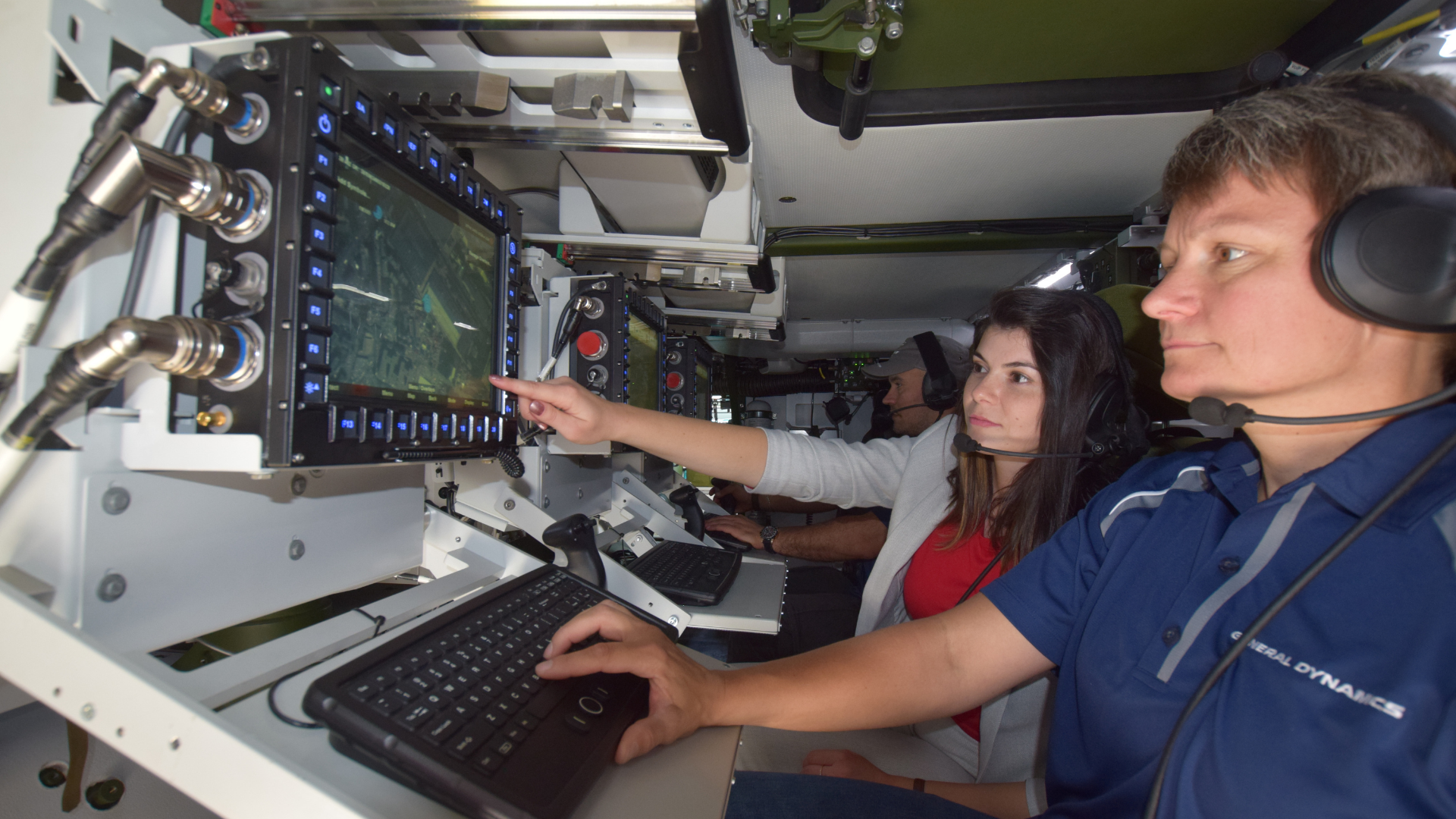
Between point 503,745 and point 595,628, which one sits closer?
point 503,745

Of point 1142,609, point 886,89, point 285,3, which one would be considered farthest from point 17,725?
point 886,89

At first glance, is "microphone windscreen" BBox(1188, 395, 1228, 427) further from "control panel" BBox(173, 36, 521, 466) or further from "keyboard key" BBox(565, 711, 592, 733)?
"control panel" BBox(173, 36, 521, 466)

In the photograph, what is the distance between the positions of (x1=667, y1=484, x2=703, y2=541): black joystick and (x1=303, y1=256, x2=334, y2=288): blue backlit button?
1766 mm

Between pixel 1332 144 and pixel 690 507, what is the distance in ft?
6.95

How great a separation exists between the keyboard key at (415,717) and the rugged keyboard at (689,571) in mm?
931

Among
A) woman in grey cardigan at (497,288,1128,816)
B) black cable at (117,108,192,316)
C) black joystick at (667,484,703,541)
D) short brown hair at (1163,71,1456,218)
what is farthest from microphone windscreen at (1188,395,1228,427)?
black joystick at (667,484,703,541)

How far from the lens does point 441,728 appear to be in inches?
24.8

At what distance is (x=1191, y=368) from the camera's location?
846 mm

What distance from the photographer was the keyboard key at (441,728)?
61 cm

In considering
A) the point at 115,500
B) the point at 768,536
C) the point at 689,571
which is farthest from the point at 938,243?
the point at 115,500

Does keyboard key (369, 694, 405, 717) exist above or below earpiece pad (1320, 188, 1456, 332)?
below

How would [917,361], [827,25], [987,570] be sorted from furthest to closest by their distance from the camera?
[917,361]
[987,570]
[827,25]

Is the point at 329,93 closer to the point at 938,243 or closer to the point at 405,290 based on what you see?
the point at 405,290

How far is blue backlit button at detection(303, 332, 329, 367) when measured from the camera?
683 millimetres
